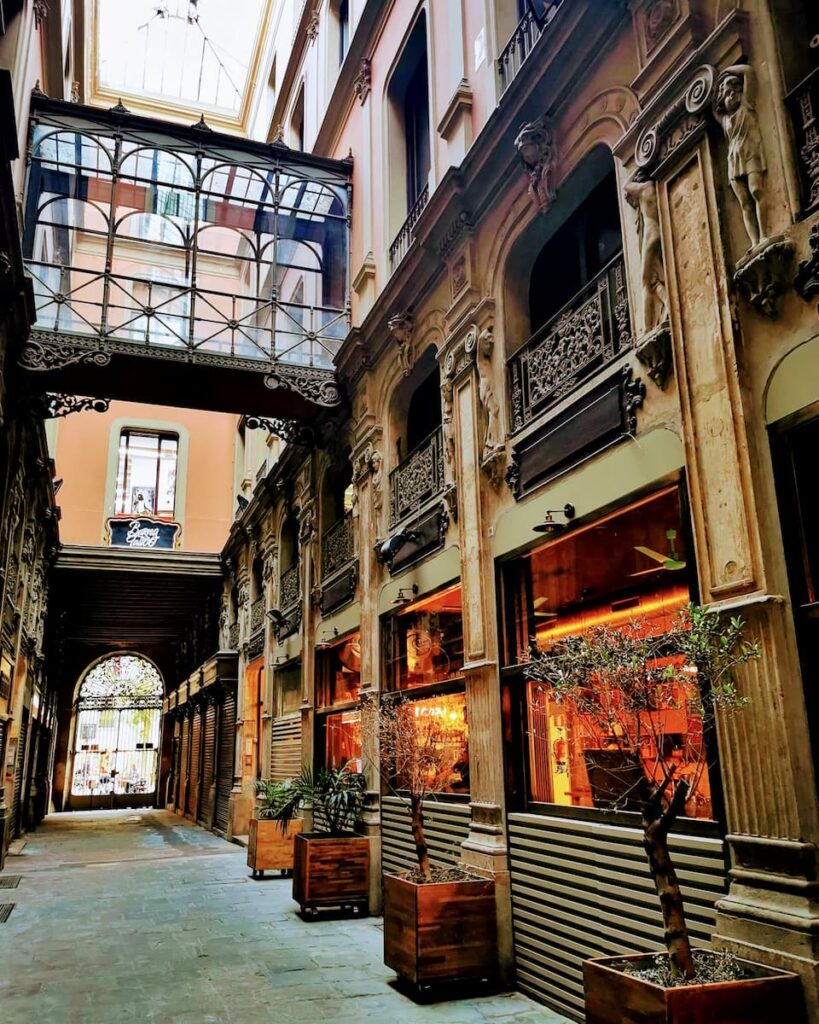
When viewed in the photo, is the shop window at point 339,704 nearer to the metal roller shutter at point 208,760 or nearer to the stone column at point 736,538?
the stone column at point 736,538

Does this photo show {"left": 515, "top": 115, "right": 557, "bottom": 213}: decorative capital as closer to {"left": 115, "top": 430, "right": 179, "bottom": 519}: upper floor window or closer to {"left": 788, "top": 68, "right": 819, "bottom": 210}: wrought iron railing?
{"left": 788, "top": 68, "right": 819, "bottom": 210}: wrought iron railing

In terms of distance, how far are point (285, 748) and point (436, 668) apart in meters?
6.58

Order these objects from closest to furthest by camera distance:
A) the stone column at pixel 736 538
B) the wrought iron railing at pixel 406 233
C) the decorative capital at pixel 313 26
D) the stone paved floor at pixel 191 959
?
1. the stone column at pixel 736 538
2. the stone paved floor at pixel 191 959
3. the wrought iron railing at pixel 406 233
4. the decorative capital at pixel 313 26

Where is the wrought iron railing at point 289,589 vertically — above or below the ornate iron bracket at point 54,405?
below

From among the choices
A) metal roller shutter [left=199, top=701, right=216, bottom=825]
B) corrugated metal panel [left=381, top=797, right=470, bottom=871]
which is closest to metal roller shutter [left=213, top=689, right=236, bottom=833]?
metal roller shutter [left=199, top=701, right=216, bottom=825]

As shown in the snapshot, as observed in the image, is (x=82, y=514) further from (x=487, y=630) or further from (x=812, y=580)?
(x=812, y=580)

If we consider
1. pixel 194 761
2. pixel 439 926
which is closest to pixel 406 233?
pixel 439 926

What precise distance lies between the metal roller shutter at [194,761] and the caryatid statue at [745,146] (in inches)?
933

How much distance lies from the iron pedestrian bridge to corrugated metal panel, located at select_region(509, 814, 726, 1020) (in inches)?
314

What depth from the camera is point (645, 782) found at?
170 inches

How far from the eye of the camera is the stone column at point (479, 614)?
7.58 m

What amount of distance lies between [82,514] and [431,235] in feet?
60.1

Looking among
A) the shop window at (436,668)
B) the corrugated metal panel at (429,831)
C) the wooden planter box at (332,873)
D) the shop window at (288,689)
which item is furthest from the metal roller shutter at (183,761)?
the shop window at (436,668)

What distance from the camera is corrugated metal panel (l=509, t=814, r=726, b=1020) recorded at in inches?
202
